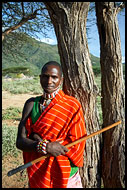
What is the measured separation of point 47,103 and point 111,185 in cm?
143

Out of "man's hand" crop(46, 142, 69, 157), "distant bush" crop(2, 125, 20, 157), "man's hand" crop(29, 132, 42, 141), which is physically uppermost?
"man's hand" crop(29, 132, 42, 141)

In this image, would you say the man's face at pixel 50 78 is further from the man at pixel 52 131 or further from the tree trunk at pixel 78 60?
the tree trunk at pixel 78 60

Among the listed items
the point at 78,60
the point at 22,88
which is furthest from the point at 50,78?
the point at 22,88

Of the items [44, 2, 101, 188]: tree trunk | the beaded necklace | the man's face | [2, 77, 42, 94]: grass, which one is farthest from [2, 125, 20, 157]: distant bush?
[2, 77, 42, 94]: grass

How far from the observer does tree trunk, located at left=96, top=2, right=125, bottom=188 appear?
72.3 inches

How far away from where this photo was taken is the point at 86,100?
186cm

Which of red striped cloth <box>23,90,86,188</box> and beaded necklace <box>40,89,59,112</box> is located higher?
beaded necklace <box>40,89,59,112</box>

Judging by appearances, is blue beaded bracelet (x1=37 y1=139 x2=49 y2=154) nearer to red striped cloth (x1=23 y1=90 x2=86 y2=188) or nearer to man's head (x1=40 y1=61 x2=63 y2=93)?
red striped cloth (x1=23 y1=90 x2=86 y2=188)

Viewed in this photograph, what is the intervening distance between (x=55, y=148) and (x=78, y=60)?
0.98 meters

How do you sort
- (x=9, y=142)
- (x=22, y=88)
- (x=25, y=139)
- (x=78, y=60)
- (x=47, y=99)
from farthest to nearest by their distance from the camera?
(x=22, y=88) < (x=9, y=142) < (x=78, y=60) < (x=47, y=99) < (x=25, y=139)

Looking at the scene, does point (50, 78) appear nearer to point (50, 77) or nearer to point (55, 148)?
point (50, 77)

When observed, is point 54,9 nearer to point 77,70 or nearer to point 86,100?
point 77,70

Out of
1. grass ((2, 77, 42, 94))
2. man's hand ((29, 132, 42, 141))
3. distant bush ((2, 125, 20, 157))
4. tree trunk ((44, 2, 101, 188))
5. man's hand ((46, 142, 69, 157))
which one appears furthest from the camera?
grass ((2, 77, 42, 94))

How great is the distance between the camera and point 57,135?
4.88 feet
